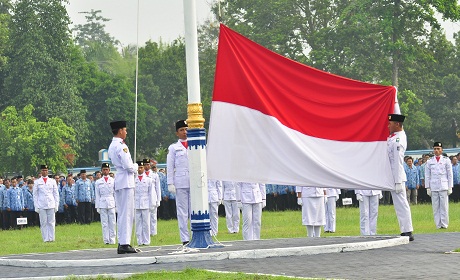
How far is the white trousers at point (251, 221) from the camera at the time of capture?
2406cm

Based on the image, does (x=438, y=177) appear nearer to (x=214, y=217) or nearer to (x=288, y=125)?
(x=214, y=217)

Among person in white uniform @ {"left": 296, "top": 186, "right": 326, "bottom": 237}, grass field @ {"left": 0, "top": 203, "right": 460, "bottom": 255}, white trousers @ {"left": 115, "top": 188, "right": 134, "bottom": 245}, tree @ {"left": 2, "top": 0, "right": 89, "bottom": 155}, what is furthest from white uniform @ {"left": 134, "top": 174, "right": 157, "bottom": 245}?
tree @ {"left": 2, "top": 0, "right": 89, "bottom": 155}

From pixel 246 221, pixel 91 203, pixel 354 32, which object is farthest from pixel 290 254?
pixel 354 32

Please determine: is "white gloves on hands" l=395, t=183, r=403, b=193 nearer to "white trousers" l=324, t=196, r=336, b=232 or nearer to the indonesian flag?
the indonesian flag

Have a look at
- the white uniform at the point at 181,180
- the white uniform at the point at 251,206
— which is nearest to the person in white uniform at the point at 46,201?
the white uniform at the point at 251,206

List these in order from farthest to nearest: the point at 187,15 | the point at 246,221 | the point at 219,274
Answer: the point at 246,221 → the point at 187,15 → the point at 219,274

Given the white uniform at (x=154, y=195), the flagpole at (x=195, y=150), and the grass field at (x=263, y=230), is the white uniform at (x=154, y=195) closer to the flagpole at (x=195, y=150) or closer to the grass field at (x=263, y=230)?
the grass field at (x=263, y=230)

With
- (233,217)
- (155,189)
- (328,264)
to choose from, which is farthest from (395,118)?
(233,217)

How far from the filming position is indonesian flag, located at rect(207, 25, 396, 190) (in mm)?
17828

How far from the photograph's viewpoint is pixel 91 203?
43.3 metres

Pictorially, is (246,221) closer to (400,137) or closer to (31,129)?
(400,137)

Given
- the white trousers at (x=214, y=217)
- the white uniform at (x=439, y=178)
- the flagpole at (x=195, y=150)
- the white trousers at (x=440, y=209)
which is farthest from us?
the white trousers at (x=214, y=217)

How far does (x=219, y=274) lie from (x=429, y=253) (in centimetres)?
Result: 368

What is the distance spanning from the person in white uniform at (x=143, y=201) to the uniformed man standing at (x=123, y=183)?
26.3 ft
